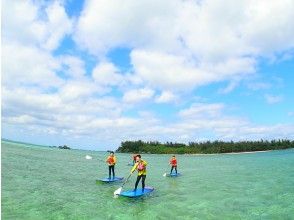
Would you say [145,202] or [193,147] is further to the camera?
[193,147]

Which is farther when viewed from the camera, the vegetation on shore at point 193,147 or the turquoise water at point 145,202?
the vegetation on shore at point 193,147

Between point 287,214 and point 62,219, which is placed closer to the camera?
point 62,219

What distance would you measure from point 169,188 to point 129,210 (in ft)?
32.5

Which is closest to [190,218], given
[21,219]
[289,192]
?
[21,219]

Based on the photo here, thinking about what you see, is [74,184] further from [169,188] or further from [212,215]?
[212,215]

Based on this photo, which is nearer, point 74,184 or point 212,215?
point 212,215

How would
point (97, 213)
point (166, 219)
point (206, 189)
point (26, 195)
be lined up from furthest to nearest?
point (206, 189)
point (26, 195)
point (97, 213)
point (166, 219)

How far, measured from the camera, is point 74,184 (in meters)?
30.3

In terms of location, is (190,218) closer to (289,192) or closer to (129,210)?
(129,210)

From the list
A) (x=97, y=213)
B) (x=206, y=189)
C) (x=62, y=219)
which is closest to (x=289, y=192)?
(x=206, y=189)

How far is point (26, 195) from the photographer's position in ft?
76.1

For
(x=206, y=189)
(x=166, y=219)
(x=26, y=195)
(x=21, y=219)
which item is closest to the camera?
(x=21, y=219)

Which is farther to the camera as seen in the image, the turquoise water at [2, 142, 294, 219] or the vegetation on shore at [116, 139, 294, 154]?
the vegetation on shore at [116, 139, 294, 154]

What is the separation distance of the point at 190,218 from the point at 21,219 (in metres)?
8.06
